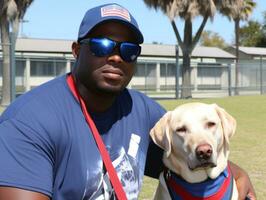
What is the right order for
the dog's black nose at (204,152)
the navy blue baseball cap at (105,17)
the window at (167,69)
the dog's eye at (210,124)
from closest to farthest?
the navy blue baseball cap at (105,17) < the dog's black nose at (204,152) < the dog's eye at (210,124) < the window at (167,69)

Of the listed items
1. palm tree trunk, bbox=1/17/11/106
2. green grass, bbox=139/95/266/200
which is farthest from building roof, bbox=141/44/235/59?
green grass, bbox=139/95/266/200

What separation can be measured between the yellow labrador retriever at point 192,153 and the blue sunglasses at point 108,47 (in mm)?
619

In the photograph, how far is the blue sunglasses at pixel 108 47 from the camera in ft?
8.74

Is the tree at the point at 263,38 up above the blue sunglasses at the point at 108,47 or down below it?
above

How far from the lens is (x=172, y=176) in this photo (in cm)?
346

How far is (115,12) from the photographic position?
2646 mm

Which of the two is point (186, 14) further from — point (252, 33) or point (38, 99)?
point (252, 33)

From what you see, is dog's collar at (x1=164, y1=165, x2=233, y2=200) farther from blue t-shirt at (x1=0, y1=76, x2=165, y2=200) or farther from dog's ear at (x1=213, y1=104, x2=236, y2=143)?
blue t-shirt at (x1=0, y1=76, x2=165, y2=200)

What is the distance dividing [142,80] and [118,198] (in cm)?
2657

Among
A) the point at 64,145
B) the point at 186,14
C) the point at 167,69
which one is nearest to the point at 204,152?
the point at 64,145

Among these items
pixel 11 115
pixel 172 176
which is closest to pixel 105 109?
pixel 11 115

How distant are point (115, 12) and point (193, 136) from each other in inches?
41.3

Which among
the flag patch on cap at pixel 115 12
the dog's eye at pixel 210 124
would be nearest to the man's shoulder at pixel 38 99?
the flag patch on cap at pixel 115 12

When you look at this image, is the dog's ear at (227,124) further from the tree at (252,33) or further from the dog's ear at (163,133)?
the tree at (252,33)
